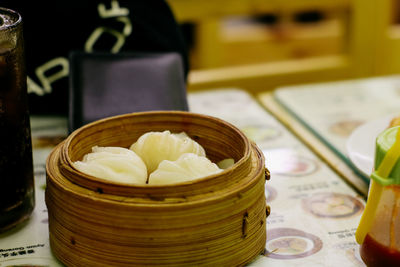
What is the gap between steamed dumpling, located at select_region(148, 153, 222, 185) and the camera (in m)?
0.87

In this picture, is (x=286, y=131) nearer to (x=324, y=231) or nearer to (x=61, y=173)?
(x=324, y=231)

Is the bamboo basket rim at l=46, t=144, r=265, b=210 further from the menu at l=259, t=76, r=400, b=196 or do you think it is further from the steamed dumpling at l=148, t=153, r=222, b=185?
the menu at l=259, t=76, r=400, b=196

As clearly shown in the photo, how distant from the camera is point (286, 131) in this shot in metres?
1.51

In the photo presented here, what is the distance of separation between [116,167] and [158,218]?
0.47 ft

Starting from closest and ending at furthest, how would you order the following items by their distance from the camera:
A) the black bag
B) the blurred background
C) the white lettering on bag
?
the black bag < the white lettering on bag < the blurred background

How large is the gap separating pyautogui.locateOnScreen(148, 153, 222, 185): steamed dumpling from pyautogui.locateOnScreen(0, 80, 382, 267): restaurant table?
7.4 inches

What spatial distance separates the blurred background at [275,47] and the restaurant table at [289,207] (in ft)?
3.74

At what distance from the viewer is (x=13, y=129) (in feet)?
3.20

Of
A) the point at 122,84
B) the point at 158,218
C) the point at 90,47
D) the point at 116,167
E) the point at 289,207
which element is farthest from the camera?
the point at 90,47

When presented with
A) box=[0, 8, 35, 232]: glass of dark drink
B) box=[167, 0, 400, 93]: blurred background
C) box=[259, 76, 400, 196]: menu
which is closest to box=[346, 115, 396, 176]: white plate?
box=[259, 76, 400, 196]: menu

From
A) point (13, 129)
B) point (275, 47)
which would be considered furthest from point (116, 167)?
point (275, 47)

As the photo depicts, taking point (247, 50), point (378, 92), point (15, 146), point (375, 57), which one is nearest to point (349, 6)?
point (375, 57)

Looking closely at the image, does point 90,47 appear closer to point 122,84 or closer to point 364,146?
point 122,84

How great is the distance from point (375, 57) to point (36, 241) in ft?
7.88
